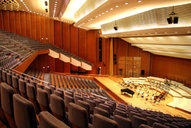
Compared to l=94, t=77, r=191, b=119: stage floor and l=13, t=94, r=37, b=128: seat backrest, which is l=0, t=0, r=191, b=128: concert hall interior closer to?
l=94, t=77, r=191, b=119: stage floor

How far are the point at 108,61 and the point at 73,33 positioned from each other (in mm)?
4148

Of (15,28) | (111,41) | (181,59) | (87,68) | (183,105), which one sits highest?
(15,28)

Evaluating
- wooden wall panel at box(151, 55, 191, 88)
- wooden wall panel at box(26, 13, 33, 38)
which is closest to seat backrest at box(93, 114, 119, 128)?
wooden wall panel at box(151, 55, 191, 88)

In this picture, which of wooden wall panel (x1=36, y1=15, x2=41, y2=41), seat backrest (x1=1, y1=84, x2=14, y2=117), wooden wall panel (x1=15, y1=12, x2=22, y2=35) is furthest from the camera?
wooden wall panel (x1=36, y1=15, x2=41, y2=41)

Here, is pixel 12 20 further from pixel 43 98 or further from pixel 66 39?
pixel 43 98

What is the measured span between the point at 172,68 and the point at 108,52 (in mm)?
5439

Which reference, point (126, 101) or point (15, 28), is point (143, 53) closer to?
point (126, 101)

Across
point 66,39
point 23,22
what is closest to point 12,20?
point 23,22

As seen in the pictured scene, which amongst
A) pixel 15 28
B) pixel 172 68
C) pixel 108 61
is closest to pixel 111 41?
pixel 108 61

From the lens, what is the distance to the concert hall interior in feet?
16.0

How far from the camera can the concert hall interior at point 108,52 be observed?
4.86 meters

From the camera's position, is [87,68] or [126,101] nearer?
[126,101]

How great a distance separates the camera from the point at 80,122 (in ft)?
3.82

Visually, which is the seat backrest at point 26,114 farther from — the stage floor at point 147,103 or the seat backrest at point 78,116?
the stage floor at point 147,103
